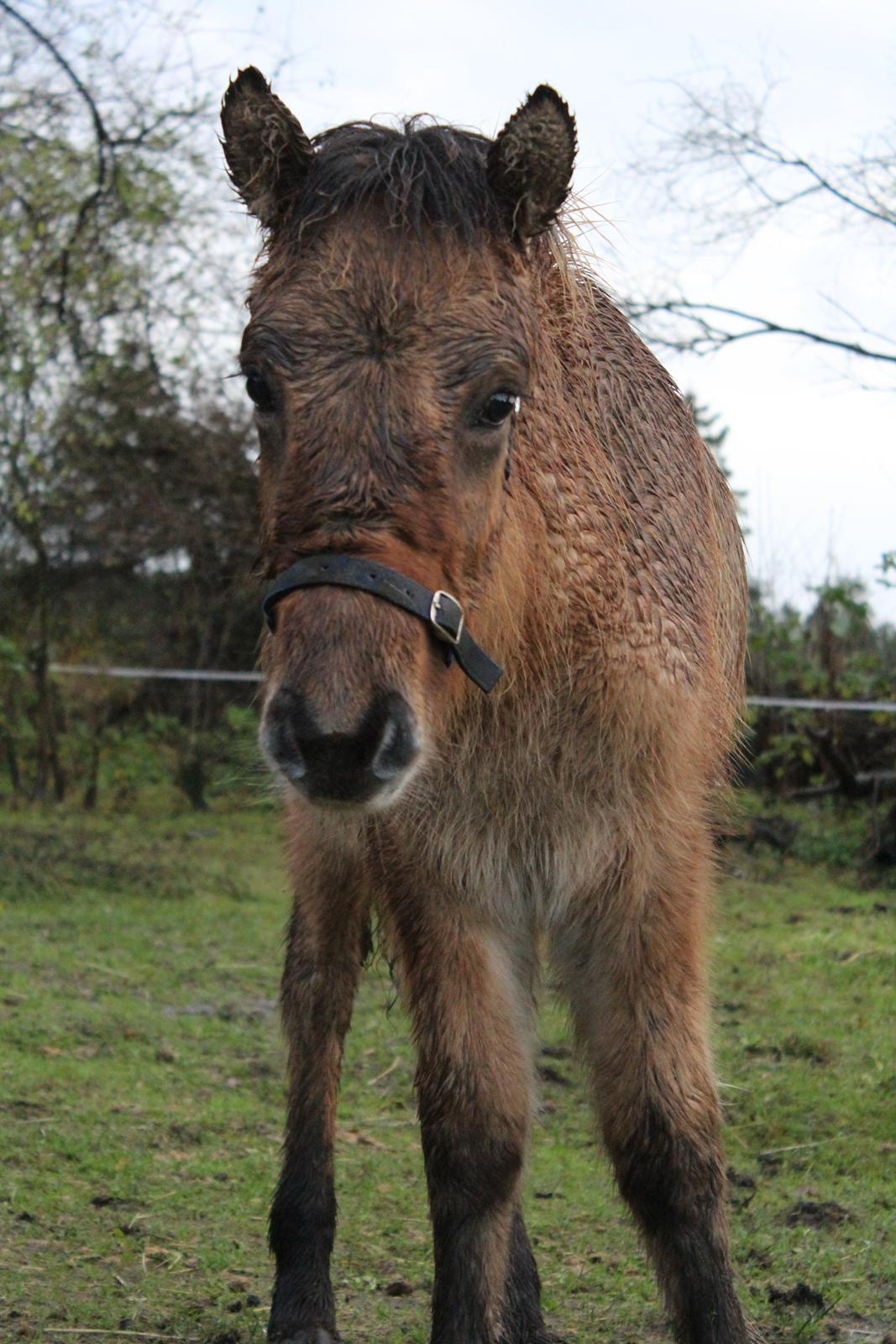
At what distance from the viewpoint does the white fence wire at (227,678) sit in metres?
9.12

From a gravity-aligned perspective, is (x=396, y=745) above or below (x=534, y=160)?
below

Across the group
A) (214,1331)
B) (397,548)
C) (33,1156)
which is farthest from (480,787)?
(33,1156)

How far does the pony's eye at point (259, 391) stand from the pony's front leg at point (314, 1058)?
1290 mm

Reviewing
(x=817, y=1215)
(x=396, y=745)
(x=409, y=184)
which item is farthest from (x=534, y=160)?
(x=817, y=1215)

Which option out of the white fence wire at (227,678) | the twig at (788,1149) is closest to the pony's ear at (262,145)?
the twig at (788,1149)

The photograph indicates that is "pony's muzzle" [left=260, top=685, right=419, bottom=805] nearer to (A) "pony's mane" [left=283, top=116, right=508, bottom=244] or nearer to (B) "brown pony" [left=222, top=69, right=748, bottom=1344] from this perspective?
(B) "brown pony" [left=222, top=69, right=748, bottom=1344]

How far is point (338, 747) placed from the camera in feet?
7.33

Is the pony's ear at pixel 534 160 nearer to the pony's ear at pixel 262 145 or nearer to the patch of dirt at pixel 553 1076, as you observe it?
the pony's ear at pixel 262 145

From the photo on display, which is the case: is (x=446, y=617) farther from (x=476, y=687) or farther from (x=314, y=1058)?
(x=314, y=1058)

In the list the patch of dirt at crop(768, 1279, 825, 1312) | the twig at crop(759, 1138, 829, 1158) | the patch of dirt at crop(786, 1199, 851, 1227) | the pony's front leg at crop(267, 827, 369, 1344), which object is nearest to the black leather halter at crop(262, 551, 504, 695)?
Result: the pony's front leg at crop(267, 827, 369, 1344)

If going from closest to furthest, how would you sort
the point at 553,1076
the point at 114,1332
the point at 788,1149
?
1. the point at 114,1332
2. the point at 788,1149
3. the point at 553,1076

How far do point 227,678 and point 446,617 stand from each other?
30.9ft

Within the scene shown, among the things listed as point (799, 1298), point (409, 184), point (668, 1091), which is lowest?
point (799, 1298)

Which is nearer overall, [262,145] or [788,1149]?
[262,145]
